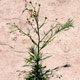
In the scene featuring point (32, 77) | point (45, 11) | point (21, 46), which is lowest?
point (32, 77)

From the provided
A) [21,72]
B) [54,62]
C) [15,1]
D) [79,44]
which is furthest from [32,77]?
[15,1]

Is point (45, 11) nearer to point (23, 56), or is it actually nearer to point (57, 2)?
point (57, 2)

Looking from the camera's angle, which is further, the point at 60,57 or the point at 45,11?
the point at 45,11

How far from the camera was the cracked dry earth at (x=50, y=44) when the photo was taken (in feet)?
Answer: 9.30

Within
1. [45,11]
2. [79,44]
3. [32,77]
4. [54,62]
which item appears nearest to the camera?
A: [32,77]

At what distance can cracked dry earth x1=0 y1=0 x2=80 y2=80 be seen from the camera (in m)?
2.84

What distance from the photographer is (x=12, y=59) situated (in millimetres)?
2998

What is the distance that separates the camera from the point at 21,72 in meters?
2.82

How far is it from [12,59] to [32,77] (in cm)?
46

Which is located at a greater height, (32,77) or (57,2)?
(57,2)

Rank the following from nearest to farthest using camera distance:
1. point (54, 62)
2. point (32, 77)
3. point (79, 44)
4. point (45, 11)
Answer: point (32, 77) → point (54, 62) → point (79, 44) → point (45, 11)

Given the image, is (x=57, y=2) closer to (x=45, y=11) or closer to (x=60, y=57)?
(x=45, y=11)

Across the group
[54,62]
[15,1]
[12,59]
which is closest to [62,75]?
[54,62]

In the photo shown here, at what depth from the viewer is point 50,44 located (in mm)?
3170
